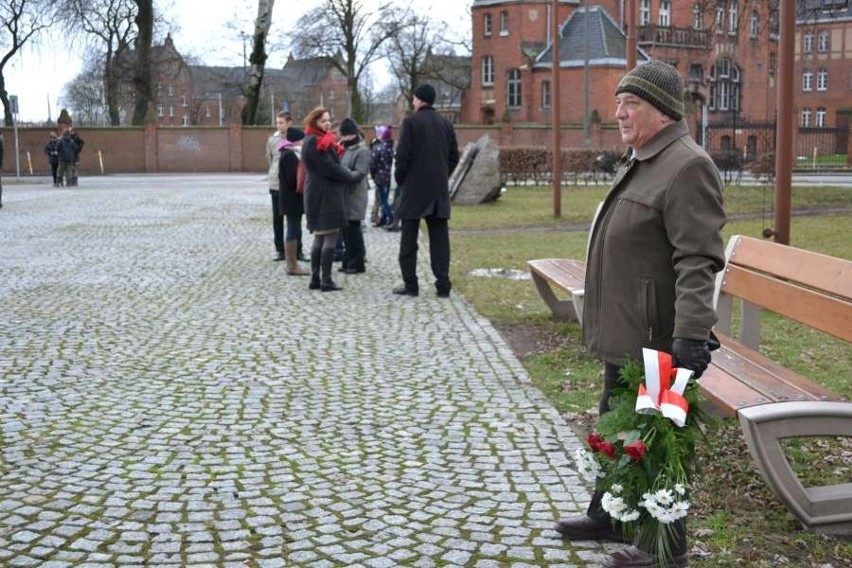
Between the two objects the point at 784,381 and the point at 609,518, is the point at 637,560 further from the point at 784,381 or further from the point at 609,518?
the point at 784,381

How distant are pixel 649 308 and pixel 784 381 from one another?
4.59 ft

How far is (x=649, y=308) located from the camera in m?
3.98

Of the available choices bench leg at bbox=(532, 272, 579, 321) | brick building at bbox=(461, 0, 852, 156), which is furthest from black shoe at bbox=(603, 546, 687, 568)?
brick building at bbox=(461, 0, 852, 156)

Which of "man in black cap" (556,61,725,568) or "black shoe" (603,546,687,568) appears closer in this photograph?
"man in black cap" (556,61,725,568)

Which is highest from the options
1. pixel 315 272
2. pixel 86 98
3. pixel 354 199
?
pixel 86 98

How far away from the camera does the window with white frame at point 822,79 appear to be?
280ft

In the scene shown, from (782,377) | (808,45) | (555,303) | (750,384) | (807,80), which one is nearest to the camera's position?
(750,384)

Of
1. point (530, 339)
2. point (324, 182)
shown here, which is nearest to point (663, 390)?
point (530, 339)

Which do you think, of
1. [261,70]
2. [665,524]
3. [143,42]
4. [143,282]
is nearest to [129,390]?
[665,524]

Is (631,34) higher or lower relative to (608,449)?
higher

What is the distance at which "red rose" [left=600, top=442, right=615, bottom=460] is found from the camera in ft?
12.4

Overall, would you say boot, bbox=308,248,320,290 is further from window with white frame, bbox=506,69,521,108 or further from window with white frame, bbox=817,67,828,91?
window with white frame, bbox=817,67,828,91

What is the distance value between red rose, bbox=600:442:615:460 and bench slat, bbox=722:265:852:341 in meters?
1.71

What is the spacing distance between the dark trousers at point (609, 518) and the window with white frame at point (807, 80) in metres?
88.3
